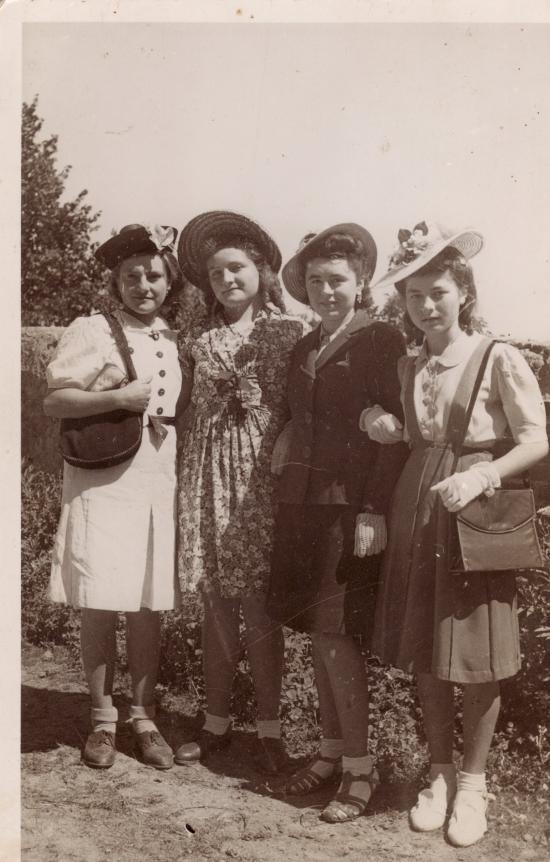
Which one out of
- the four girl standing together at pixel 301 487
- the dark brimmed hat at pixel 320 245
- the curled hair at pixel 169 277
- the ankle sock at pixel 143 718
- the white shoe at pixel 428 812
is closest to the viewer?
the four girl standing together at pixel 301 487

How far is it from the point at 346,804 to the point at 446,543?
3.55 feet

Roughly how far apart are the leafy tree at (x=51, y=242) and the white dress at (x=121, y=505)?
372 mm

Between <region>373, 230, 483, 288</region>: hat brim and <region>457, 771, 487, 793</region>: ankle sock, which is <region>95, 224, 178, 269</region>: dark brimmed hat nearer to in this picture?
<region>373, 230, 483, 288</region>: hat brim

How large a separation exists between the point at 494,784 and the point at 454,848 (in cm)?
30

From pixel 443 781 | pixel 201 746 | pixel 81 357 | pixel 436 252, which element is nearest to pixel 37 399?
pixel 81 357

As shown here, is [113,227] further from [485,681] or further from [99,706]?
[485,681]

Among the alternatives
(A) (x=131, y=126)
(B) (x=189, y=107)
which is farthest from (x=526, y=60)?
(A) (x=131, y=126)

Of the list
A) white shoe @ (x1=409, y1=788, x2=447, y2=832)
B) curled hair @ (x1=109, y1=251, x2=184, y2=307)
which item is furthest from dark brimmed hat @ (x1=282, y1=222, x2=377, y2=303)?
white shoe @ (x1=409, y1=788, x2=447, y2=832)

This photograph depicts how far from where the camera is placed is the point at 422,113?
3.35 meters

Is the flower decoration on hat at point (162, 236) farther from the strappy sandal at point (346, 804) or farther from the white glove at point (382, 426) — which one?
the strappy sandal at point (346, 804)

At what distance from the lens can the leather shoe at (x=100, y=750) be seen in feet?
11.7

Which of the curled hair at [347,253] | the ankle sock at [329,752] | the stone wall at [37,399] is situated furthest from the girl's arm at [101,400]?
the ankle sock at [329,752]

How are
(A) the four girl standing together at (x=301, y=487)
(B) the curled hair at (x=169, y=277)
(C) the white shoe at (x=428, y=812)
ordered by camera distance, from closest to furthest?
(A) the four girl standing together at (x=301, y=487)
(C) the white shoe at (x=428, y=812)
(B) the curled hair at (x=169, y=277)

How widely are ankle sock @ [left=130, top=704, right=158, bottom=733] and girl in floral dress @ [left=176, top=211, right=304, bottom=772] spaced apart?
19 cm
